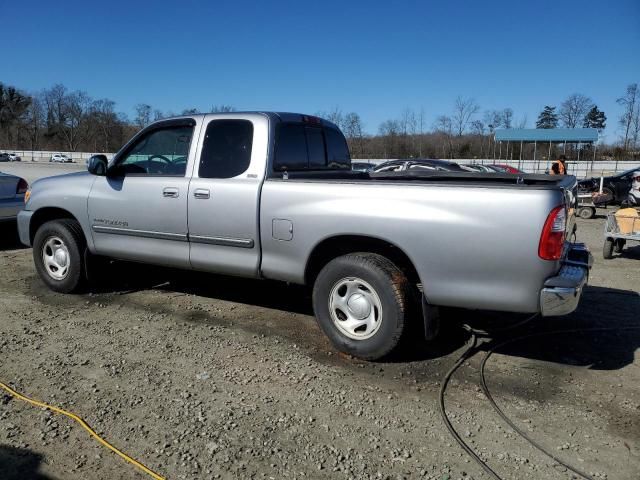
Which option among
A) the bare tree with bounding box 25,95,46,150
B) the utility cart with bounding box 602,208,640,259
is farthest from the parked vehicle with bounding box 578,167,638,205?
the bare tree with bounding box 25,95,46,150

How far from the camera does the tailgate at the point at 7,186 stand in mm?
8398

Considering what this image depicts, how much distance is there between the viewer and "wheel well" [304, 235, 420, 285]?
13.4 ft

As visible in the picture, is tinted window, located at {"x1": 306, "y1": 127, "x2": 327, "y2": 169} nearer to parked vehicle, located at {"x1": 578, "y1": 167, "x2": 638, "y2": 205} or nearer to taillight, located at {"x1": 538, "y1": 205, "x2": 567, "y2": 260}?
taillight, located at {"x1": 538, "y1": 205, "x2": 567, "y2": 260}

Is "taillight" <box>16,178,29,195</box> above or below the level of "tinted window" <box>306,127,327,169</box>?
below

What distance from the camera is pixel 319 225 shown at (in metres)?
4.11

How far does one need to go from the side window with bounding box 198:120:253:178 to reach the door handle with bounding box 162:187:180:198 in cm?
28

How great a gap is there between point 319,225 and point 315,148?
1511mm

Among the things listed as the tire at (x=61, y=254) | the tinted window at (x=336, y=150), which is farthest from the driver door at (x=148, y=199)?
the tinted window at (x=336, y=150)

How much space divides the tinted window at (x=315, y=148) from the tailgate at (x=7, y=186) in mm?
5807

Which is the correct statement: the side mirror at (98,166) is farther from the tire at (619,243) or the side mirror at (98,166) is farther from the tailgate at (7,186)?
the tire at (619,243)

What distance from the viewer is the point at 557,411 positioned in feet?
11.3

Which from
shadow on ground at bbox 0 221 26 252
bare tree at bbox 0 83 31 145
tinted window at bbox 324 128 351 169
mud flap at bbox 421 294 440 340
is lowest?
→ shadow on ground at bbox 0 221 26 252

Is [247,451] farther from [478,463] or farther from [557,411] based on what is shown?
[557,411]

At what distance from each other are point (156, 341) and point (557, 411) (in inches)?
123
